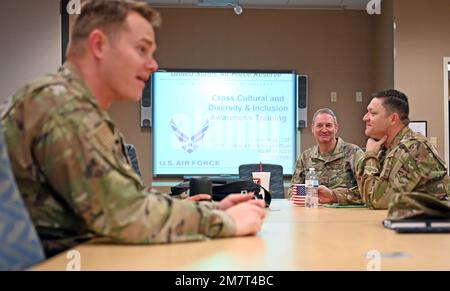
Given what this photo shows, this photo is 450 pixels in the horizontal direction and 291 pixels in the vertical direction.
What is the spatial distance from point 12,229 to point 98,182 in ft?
0.67

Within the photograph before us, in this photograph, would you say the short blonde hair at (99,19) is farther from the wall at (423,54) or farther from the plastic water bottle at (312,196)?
the wall at (423,54)

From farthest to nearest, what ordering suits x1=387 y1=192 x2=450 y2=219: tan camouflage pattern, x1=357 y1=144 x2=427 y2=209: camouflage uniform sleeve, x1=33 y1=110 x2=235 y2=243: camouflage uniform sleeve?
x1=357 y1=144 x2=427 y2=209: camouflage uniform sleeve
x1=387 y1=192 x2=450 y2=219: tan camouflage pattern
x1=33 y1=110 x2=235 y2=243: camouflage uniform sleeve

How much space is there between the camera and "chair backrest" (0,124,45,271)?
0.98 meters

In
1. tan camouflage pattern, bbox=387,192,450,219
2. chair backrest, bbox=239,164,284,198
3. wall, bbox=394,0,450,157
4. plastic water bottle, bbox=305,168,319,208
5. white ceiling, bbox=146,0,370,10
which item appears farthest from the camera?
white ceiling, bbox=146,0,370,10

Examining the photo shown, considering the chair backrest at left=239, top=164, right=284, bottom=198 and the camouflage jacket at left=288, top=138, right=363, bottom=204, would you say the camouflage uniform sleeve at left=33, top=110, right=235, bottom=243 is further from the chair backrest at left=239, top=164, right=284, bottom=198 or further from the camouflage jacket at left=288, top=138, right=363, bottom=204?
the chair backrest at left=239, top=164, right=284, bottom=198

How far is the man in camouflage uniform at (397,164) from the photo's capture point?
2.58 meters

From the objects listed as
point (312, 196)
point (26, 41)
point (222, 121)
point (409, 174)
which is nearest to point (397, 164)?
point (409, 174)

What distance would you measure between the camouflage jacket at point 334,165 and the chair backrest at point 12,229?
283 centimetres

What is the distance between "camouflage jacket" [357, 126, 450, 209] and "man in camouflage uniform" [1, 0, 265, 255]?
133 cm

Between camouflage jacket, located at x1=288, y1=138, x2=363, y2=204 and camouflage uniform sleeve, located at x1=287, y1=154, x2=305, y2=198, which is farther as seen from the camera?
camouflage uniform sleeve, located at x1=287, y1=154, x2=305, y2=198

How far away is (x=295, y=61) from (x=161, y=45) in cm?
157

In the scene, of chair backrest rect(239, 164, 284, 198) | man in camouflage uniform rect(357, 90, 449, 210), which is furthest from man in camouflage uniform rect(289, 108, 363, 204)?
chair backrest rect(239, 164, 284, 198)

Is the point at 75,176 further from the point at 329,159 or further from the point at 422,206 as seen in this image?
the point at 329,159

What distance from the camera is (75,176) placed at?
1.12 m
